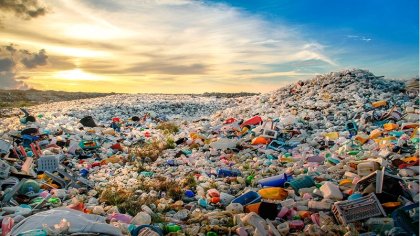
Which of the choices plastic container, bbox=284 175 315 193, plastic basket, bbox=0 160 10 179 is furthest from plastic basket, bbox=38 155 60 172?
plastic container, bbox=284 175 315 193

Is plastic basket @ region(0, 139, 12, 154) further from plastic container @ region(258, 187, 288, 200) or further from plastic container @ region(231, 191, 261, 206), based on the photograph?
plastic container @ region(258, 187, 288, 200)

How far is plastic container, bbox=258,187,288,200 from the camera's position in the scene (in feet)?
15.2

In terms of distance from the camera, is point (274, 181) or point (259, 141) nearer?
point (274, 181)

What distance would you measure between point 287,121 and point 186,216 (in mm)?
5358

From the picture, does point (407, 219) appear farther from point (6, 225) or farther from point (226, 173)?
point (6, 225)

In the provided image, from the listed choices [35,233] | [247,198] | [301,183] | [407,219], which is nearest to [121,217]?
[35,233]

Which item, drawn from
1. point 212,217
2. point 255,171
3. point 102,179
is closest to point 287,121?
point 255,171

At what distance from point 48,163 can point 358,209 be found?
492 centimetres

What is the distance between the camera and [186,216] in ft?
14.1

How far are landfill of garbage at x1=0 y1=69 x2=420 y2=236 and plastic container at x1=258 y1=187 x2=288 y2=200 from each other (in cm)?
1

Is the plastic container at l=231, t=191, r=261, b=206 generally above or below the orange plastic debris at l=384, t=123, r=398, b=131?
below

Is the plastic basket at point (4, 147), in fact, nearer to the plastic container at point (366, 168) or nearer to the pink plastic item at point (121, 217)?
the pink plastic item at point (121, 217)

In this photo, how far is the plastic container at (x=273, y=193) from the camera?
15.2ft

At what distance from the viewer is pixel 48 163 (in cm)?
627
